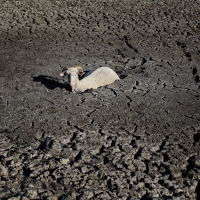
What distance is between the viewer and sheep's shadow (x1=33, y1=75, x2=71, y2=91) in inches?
265

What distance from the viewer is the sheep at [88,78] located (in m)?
6.44

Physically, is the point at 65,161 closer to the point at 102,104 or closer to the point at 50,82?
the point at 102,104

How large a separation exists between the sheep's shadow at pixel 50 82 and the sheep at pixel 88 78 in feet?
0.74

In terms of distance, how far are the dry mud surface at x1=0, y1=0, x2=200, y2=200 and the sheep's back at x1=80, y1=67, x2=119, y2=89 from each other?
0.13m

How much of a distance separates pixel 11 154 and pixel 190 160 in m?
2.10

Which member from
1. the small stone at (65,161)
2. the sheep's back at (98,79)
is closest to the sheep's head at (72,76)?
the sheep's back at (98,79)

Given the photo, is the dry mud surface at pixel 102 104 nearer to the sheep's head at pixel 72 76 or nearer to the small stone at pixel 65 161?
the small stone at pixel 65 161

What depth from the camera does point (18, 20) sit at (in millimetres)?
9672

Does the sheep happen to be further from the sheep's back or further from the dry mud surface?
the dry mud surface

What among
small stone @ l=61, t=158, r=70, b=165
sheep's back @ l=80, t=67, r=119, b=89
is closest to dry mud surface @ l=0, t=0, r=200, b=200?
small stone @ l=61, t=158, r=70, b=165

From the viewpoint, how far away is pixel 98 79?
21.8 feet

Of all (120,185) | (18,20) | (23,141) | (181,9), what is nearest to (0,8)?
(18,20)

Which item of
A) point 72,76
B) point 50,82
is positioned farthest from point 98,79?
point 50,82

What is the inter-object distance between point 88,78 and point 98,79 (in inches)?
6.3
